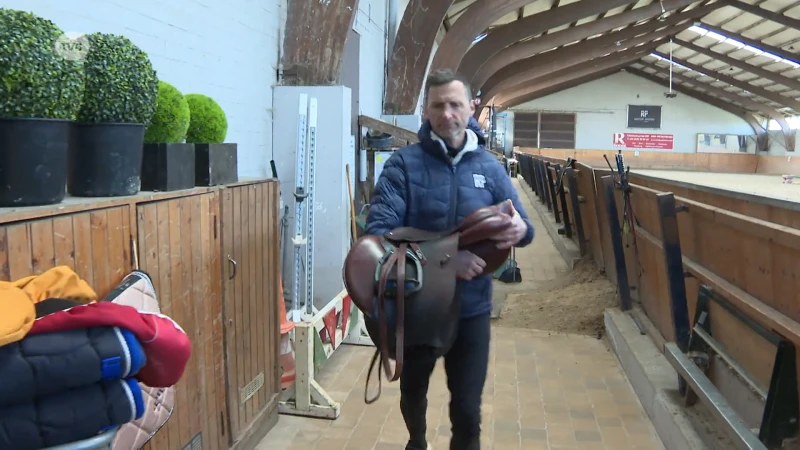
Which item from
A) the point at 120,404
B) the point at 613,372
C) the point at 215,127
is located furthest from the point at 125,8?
the point at 613,372

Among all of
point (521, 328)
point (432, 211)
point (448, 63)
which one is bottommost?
point (521, 328)

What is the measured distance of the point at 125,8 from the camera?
7.72ft

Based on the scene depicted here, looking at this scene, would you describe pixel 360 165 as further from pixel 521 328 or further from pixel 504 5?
pixel 504 5

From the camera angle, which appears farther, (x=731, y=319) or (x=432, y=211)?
(x=731, y=319)

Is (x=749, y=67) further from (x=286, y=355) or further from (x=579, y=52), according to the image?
(x=286, y=355)

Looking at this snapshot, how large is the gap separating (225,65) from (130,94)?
1.63 meters

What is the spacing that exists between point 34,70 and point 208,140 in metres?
1.04

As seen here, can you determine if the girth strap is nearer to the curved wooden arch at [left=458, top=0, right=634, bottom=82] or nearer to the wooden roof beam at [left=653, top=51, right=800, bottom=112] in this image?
the curved wooden arch at [left=458, top=0, right=634, bottom=82]

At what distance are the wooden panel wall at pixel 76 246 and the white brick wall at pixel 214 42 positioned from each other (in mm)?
751

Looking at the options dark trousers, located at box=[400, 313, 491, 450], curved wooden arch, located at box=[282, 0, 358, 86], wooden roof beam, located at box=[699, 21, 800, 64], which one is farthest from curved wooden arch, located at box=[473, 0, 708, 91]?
dark trousers, located at box=[400, 313, 491, 450]

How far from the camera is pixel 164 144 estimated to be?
1918mm

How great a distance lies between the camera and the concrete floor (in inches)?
115

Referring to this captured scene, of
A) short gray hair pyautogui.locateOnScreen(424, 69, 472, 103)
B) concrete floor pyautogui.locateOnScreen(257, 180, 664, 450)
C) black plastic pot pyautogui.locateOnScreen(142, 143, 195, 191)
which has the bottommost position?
concrete floor pyautogui.locateOnScreen(257, 180, 664, 450)

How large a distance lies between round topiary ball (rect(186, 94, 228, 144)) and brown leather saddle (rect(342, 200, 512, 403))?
821mm
